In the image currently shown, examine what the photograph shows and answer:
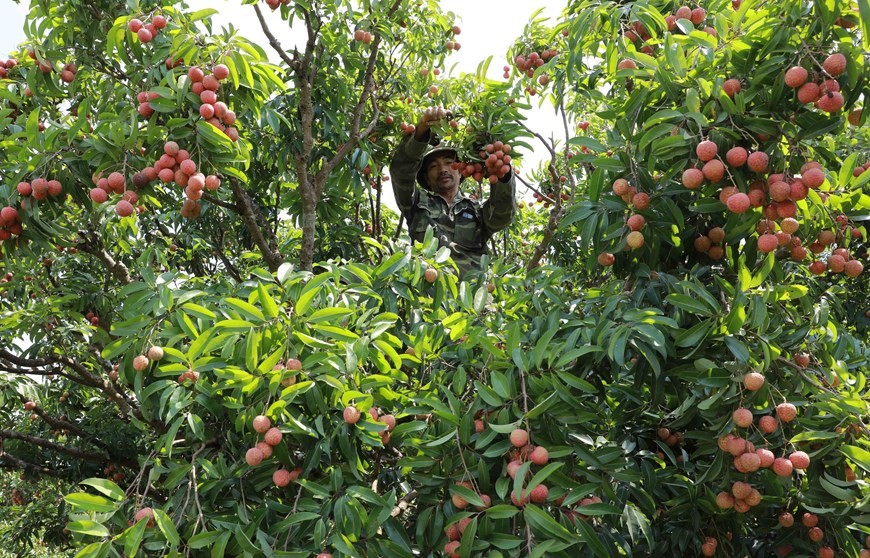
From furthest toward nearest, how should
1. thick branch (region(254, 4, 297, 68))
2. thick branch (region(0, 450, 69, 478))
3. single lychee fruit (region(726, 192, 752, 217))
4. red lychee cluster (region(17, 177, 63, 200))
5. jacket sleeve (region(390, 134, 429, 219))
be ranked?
1. thick branch (region(0, 450, 69, 478))
2. jacket sleeve (region(390, 134, 429, 219))
3. thick branch (region(254, 4, 297, 68))
4. red lychee cluster (region(17, 177, 63, 200))
5. single lychee fruit (region(726, 192, 752, 217))

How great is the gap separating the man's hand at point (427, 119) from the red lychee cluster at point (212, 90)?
1.34 meters

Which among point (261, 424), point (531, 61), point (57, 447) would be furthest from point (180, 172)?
point (57, 447)

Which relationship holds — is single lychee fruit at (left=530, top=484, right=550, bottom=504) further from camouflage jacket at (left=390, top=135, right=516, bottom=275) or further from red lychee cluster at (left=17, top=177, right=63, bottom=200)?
camouflage jacket at (left=390, top=135, right=516, bottom=275)

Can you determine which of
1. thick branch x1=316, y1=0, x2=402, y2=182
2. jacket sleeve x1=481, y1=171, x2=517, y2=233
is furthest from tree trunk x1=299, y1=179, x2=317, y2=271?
jacket sleeve x1=481, y1=171, x2=517, y2=233

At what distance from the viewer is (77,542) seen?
1868 millimetres

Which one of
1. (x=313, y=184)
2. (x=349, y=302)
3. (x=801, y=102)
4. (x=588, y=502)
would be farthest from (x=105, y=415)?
(x=801, y=102)

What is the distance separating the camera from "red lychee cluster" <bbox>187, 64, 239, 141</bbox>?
2123 millimetres

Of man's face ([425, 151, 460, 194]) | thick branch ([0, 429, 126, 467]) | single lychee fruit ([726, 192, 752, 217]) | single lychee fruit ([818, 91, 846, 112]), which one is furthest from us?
man's face ([425, 151, 460, 194])

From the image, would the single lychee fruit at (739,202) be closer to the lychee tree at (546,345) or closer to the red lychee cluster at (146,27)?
the lychee tree at (546,345)

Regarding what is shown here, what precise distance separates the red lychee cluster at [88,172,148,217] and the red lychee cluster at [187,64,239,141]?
0.28 meters

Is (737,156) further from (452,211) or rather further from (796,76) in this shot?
(452,211)

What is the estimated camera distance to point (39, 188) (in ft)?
6.97

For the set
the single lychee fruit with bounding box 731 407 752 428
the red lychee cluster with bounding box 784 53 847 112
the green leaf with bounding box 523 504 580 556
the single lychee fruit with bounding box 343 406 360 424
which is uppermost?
the red lychee cluster with bounding box 784 53 847 112

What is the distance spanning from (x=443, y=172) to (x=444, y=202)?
178mm
